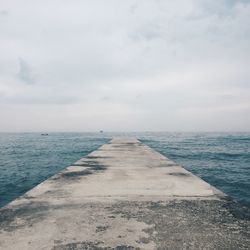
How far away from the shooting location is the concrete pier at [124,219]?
108 inches

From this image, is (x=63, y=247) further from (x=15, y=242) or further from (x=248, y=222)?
(x=248, y=222)

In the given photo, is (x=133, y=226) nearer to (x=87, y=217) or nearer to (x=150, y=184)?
(x=87, y=217)

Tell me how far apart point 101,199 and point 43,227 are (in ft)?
4.41

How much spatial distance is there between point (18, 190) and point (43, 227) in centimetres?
941

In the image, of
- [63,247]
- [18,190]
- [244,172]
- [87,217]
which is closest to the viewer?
[63,247]

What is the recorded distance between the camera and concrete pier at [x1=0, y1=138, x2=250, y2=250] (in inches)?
108

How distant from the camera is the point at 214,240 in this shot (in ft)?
9.13

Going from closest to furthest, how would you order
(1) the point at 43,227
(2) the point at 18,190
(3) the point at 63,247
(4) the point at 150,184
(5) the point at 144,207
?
(3) the point at 63,247 < (1) the point at 43,227 < (5) the point at 144,207 < (4) the point at 150,184 < (2) the point at 18,190

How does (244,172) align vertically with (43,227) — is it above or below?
below

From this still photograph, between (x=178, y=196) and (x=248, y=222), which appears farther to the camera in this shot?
(x=178, y=196)

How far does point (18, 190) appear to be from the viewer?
11.7 meters

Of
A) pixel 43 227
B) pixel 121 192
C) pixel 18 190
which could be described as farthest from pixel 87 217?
pixel 18 190

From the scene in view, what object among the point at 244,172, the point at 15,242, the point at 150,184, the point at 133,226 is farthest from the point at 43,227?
the point at 244,172

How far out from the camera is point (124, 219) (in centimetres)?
341
